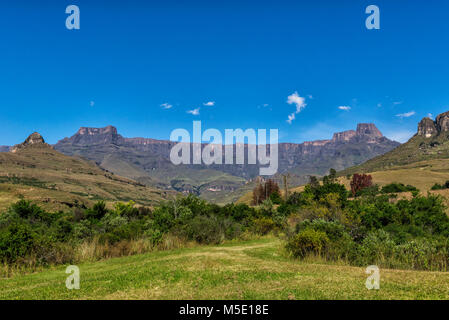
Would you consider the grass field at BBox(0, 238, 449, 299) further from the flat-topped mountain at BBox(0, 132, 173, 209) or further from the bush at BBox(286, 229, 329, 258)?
the flat-topped mountain at BBox(0, 132, 173, 209)

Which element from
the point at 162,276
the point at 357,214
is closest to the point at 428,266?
the point at 357,214

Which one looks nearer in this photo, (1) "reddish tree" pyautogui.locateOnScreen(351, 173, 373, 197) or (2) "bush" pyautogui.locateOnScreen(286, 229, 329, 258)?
(2) "bush" pyautogui.locateOnScreen(286, 229, 329, 258)

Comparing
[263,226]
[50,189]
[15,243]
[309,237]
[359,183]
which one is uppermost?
[359,183]

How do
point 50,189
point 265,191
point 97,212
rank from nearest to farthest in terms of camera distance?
point 97,212
point 265,191
point 50,189

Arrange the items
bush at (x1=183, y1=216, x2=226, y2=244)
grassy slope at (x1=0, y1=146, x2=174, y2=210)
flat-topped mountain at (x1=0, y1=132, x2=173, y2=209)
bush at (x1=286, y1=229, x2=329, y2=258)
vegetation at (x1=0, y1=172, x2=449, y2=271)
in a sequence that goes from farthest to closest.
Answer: flat-topped mountain at (x1=0, y1=132, x2=173, y2=209)
grassy slope at (x1=0, y1=146, x2=174, y2=210)
bush at (x1=183, y1=216, x2=226, y2=244)
bush at (x1=286, y1=229, x2=329, y2=258)
vegetation at (x1=0, y1=172, x2=449, y2=271)

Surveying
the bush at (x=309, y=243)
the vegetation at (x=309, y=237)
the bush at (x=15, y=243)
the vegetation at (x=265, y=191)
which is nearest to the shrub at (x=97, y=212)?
the vegetation at (x=309, y=237)

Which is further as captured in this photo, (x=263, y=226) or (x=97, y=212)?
(x=97, y=212)

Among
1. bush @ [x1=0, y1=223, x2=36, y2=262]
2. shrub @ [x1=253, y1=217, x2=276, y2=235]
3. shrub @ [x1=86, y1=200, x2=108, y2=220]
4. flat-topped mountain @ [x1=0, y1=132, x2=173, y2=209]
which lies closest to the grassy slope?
flat-topped mountain @ [x1=0, y1=132, x2=173, y2=209]

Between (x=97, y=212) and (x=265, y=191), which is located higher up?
(x=265, y=191)

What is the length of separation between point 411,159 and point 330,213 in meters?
217

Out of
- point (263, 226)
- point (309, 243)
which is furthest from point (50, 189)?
point (309, 243)

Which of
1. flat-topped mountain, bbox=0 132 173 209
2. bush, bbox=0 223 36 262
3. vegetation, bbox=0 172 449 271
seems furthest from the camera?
flat-topped mountain, bbox=0 132 173 209

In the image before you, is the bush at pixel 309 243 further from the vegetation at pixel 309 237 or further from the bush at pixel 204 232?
the bush at pixel 204 232

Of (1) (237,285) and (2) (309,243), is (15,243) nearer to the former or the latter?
(1) (237,285)
